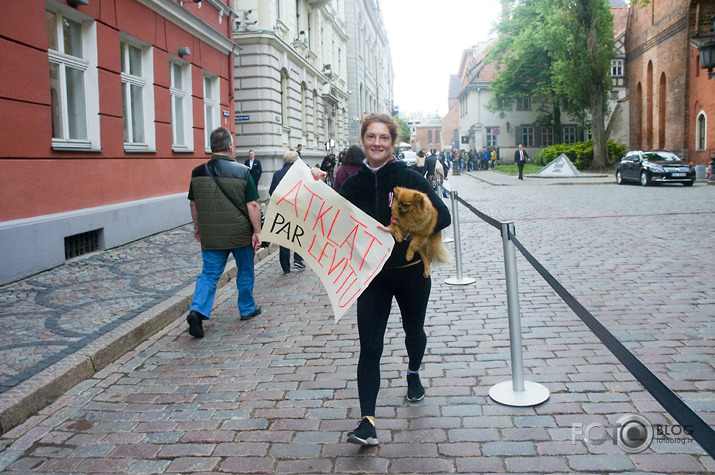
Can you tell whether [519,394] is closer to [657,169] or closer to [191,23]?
[191,23]

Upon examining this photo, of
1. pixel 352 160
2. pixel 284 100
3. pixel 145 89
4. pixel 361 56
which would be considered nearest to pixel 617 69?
pixel 361 56

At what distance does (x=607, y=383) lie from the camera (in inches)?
176

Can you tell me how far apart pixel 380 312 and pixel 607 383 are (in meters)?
A: 1.83

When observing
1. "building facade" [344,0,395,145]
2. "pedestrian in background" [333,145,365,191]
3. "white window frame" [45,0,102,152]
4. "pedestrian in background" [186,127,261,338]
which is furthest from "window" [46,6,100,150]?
"building facade" [344,0,395,145]

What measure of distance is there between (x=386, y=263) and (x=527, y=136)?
204 feet

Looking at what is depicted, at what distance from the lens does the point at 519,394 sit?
4.29m

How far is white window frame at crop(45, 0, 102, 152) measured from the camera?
9.98 m

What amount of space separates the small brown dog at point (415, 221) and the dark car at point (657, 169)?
24946mm

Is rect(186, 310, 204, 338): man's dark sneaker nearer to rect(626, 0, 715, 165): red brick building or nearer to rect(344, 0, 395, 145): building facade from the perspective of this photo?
rect(344, 0, 395, 145): building facade

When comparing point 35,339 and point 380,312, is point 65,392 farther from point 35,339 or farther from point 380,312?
point 380,312

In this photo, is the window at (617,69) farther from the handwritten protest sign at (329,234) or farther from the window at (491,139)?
the handwritten protest sign at (329,234)

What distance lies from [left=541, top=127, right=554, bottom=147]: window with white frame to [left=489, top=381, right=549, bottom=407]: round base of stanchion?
60886 mm

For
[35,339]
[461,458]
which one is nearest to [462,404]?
[461,458]

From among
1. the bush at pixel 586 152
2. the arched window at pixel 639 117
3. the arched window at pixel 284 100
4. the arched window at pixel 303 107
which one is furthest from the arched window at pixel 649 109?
the arched window at pixel 284 100
